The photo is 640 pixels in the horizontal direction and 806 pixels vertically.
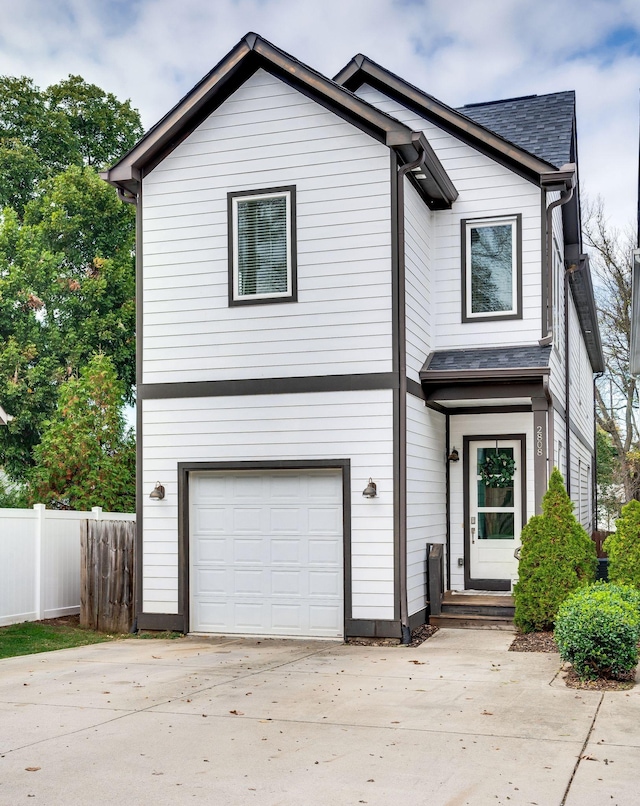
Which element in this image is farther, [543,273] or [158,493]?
[543,273]

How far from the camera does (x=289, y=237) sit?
12.1 meters

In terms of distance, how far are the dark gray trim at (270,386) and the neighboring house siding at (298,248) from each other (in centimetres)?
9

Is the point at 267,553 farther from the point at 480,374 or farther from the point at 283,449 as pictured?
the point at 480,374

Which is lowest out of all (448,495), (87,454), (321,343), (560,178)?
(448,495)

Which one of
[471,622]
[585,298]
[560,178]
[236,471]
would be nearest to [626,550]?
[471,622]

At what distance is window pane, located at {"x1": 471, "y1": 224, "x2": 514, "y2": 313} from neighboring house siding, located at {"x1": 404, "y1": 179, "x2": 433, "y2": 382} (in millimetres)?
628

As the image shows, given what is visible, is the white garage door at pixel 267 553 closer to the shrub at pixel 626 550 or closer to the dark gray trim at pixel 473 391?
the dark gray trim at pixel 473 391

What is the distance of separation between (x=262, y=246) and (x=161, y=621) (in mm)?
5048

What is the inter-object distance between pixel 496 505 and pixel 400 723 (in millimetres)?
6830

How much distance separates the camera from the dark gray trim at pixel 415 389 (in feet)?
38.7

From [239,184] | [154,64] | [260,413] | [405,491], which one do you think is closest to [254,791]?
[405,491]

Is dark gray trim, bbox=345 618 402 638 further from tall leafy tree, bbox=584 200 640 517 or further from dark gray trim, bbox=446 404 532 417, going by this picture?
tall leafy tree, bbox=584 200 640 517

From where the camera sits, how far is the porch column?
12.5 meters

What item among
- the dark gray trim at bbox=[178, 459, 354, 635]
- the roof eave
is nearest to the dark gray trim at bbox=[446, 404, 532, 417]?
the dark gray trim at bbox=[178, 459, 354, 635]
